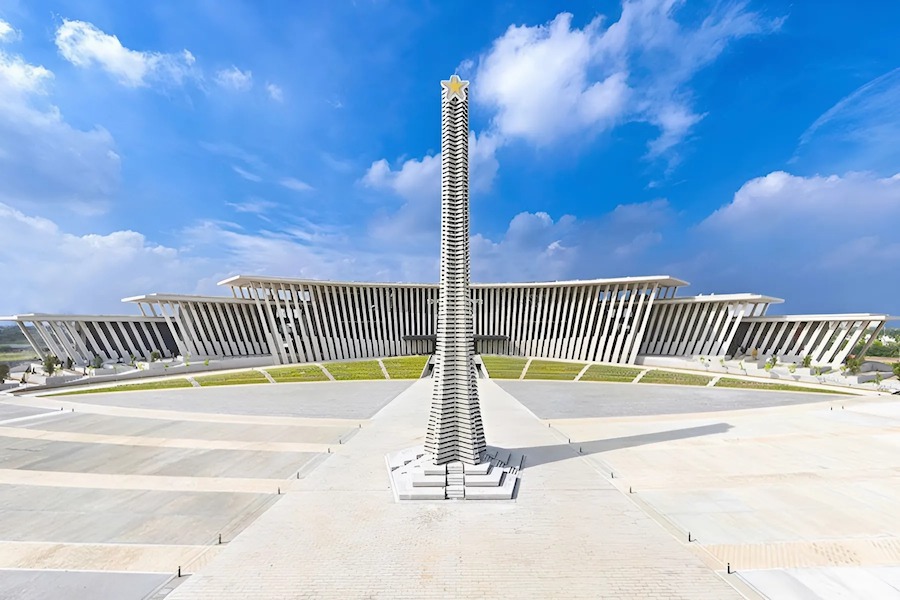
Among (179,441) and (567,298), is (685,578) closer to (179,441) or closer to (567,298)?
(179,441)

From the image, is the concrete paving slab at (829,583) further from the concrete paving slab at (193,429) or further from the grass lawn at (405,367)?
the grass lawn at (405,367)

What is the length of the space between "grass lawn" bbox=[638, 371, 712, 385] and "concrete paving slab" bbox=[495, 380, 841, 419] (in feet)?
8.49

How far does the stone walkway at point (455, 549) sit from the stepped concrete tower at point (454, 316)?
8.22 ft

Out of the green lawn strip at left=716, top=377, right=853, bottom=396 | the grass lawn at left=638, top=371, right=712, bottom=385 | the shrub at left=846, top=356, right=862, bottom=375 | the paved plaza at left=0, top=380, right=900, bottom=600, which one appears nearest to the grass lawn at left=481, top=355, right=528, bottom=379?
the grass lawn at left=638, top=371, right=712, bottom=385

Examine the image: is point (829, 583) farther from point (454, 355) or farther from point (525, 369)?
point (525, 369)

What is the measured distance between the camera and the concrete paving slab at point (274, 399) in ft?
93.6

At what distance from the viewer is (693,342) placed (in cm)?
5738

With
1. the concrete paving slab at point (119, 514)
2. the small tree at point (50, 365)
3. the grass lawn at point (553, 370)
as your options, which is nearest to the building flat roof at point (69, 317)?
the small tree at point (50, 365)

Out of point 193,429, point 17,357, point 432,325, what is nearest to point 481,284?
point 432,325

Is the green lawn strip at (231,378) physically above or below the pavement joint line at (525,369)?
below

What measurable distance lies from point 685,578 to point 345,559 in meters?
8.90

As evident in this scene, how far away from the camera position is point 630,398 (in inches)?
1332

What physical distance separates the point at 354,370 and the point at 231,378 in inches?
540

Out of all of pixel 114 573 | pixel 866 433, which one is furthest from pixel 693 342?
pixel 114 573
